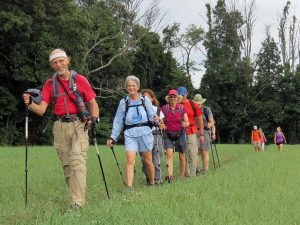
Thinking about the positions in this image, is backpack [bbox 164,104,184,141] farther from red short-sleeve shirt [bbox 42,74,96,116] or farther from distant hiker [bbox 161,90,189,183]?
red short-sleeve shirt [bbox 42,74,96,116]

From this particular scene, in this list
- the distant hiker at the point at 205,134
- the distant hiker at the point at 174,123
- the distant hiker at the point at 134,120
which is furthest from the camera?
the distant hiker at the point at 205,134

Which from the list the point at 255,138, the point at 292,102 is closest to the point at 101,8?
the point at 255,138

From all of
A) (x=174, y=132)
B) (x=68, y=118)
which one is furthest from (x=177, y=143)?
(x=68, y=118)

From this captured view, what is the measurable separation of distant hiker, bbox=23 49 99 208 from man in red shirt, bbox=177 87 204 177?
15.9 ft

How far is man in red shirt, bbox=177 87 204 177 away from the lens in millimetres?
11805

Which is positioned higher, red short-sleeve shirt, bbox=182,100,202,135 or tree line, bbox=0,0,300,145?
tree line, bbox=0,0,300,145

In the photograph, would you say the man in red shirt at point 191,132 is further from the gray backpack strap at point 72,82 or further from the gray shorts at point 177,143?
the gray backpack strap at point 72,82

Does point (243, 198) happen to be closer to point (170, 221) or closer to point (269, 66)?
point (170, 221)

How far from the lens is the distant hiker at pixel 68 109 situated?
711 centimetres

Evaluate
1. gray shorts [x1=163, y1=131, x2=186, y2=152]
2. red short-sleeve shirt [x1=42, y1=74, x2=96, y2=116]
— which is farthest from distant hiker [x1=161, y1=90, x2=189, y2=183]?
red short-sleeve shirt [x1=42, y1=74, x2=96, y2=116]

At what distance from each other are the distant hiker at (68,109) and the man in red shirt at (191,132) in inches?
190

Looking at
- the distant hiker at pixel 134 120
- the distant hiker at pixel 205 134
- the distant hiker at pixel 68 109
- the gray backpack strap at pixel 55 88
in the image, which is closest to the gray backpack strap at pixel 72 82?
the distant hiker at pixel 68 109

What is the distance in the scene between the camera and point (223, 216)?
545cm

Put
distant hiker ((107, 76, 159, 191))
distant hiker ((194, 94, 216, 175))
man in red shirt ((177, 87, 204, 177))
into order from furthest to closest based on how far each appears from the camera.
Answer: distant hiker ((194, 94, 216, 175))
man in red shirt ((177, 87, 204, 177))
distant hiker ((107, 76, 159, 191))
